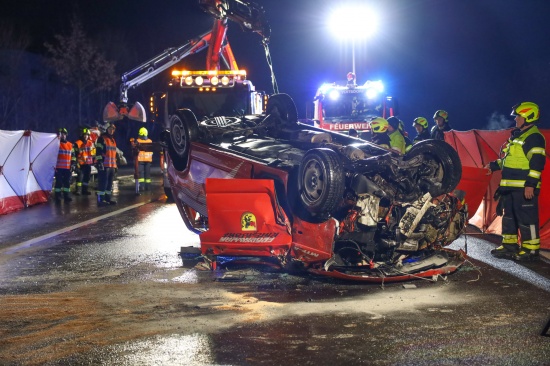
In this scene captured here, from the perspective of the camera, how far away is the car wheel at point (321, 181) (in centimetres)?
562

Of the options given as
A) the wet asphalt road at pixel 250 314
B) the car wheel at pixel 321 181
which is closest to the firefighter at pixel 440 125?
the wet asphalt road at pixel 250 314

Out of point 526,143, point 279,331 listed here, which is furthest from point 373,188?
point 526,143

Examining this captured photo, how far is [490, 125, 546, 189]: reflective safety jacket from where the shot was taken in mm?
7398

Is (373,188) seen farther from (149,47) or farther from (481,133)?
(149,47)

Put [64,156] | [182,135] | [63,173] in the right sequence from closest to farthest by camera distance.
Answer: [182,135] → [63,173] → [64,156]

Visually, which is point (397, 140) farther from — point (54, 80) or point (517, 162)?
point (54, 80)

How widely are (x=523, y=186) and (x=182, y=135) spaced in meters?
4.16

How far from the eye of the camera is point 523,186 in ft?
24.6

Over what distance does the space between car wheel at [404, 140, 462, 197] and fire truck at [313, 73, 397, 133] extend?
10.7 m

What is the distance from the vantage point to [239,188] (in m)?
6.12

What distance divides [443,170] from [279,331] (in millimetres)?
2685

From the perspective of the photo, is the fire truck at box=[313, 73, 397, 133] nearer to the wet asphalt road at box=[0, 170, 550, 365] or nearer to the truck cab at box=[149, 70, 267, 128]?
the truck cab at box=[149, 70, 267, 128]

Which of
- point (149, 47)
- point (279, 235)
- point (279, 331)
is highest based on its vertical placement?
point (149, 47)

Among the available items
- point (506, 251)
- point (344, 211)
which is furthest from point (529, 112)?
point (344, 211)
